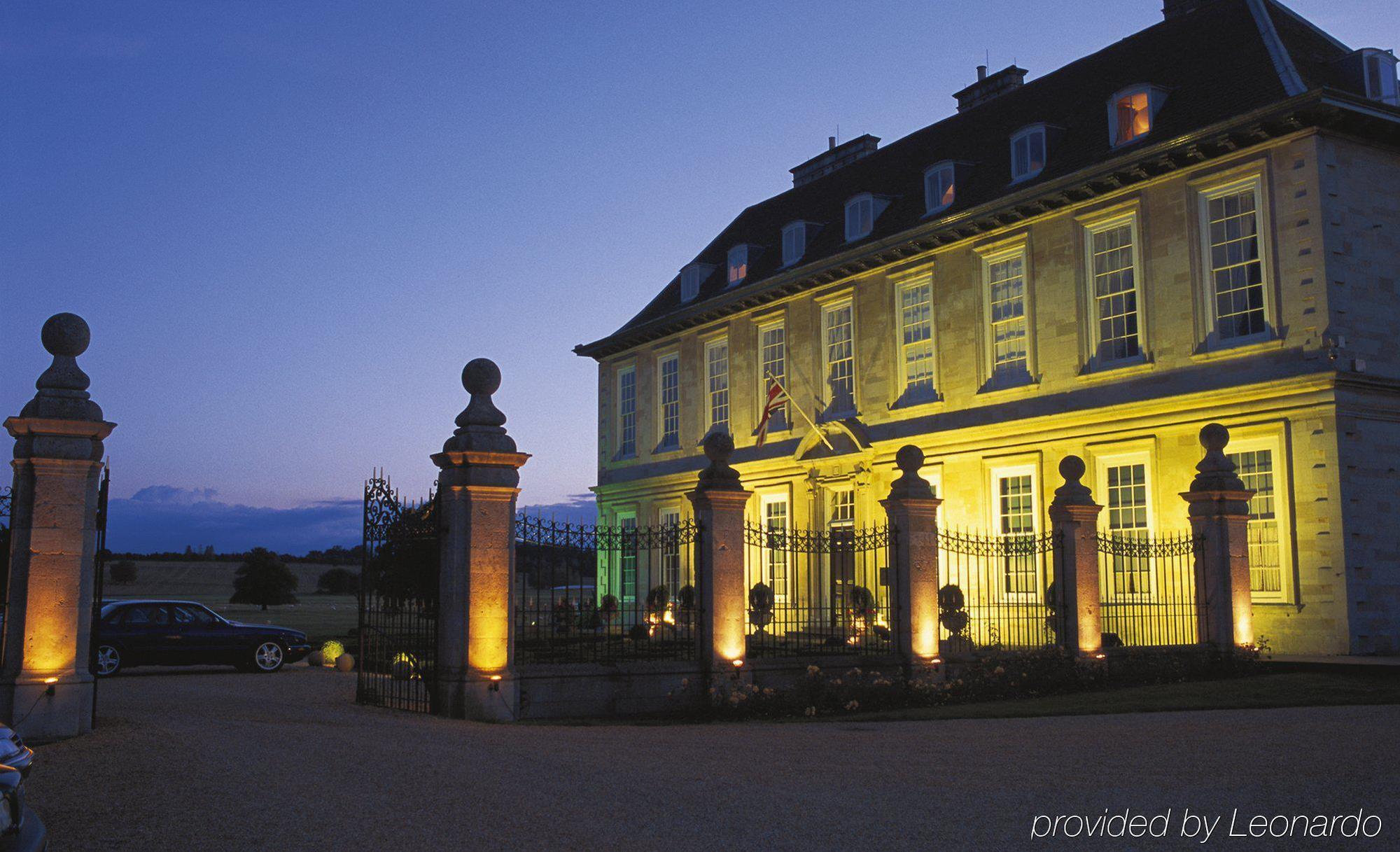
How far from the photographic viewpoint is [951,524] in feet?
80.2

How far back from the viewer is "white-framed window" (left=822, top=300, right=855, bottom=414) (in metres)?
27.6

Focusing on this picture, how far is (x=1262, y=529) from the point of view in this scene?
61.6ft

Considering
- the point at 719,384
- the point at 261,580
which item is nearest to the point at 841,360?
the point at 719,384

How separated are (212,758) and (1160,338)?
55.6ft

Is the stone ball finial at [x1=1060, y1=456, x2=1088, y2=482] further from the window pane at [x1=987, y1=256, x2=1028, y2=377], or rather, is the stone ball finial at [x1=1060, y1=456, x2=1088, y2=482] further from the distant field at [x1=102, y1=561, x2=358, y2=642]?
the distant field at [x1=102, y1=561, x2=358, y2=642]

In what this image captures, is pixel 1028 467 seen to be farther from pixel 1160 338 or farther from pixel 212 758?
pixel 212 758

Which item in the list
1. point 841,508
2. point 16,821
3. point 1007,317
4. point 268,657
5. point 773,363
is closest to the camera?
point 16,821

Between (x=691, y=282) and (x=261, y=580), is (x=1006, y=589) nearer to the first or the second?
(x=691, y=282)

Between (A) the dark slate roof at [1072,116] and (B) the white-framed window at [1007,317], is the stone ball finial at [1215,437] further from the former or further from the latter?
(B) the white-framed window at [1007,317]

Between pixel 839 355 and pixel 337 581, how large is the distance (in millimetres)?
58184

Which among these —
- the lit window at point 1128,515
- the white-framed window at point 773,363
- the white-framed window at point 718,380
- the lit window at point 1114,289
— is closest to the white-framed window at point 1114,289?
the lit window at point 1114,289

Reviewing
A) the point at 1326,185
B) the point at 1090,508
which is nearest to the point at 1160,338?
the point at 1326,185

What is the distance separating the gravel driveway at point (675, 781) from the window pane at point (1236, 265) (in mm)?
9099

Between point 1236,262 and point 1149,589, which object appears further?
point 1149,589
